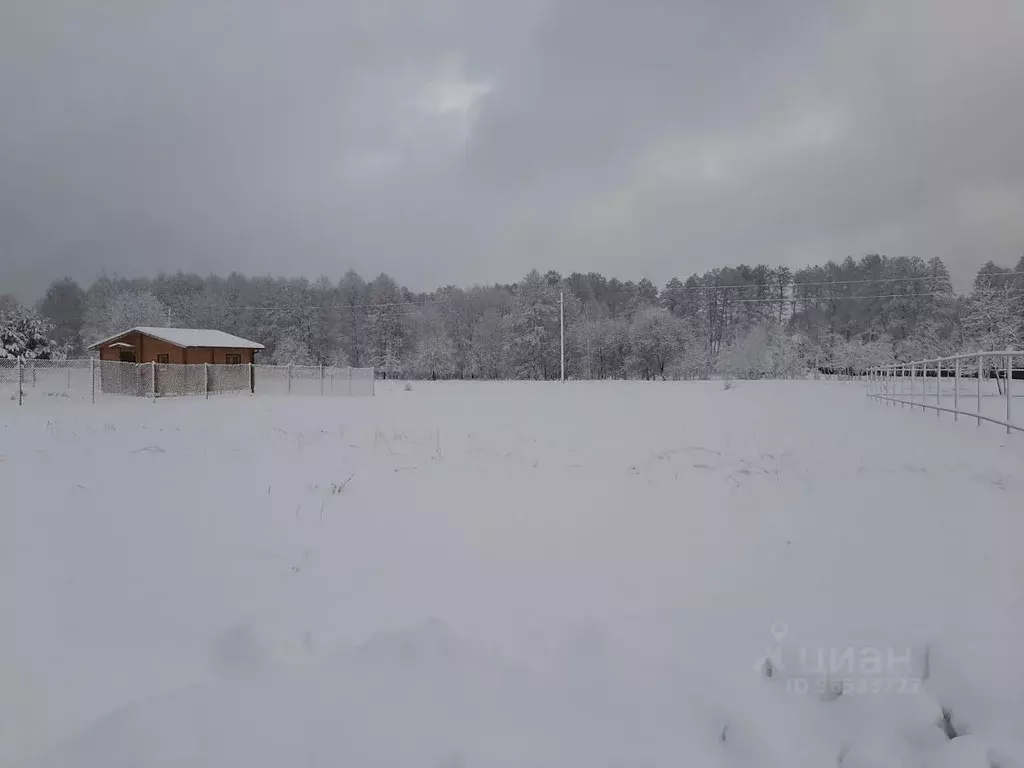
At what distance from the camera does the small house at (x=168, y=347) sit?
27156mm

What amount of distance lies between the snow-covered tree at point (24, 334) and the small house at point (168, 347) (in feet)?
27.5

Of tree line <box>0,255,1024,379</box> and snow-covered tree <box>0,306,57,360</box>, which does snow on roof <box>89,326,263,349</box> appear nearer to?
snow-covered tree <box>0,306,57,360</box>

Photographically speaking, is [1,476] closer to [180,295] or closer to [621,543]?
[621,543]

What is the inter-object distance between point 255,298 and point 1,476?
66137 millimetres

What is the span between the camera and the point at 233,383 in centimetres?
2705

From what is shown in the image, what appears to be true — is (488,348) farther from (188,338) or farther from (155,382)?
(155,382)

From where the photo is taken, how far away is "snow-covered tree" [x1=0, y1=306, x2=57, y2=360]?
3362 cm

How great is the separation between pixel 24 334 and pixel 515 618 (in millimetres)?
46050

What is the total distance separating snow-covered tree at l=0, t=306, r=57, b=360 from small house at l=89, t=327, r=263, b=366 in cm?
838

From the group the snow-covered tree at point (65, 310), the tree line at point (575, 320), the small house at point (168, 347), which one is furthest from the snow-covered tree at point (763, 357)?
the snow-covered tree at point (65, 310)

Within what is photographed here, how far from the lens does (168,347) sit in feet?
89.6

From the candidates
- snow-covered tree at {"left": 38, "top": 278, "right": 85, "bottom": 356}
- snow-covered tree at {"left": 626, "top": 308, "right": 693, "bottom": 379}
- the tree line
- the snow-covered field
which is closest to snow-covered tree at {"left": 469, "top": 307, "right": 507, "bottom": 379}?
the tree line

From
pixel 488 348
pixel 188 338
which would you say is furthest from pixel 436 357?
pixel 188 338

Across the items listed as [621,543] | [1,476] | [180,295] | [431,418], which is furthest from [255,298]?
[621,543]
